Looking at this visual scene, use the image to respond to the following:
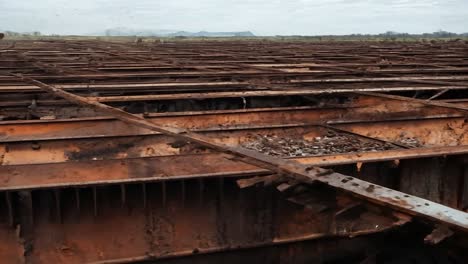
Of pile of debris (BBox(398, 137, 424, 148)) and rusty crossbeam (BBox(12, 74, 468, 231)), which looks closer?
rusty crossbeam (BBox(12, 74, 468, 231))

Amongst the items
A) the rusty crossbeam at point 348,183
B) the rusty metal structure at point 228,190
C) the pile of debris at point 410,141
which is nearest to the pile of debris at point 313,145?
the rusty metal structure at point 228,190

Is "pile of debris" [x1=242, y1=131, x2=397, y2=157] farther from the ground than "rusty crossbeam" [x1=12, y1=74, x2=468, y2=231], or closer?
closer

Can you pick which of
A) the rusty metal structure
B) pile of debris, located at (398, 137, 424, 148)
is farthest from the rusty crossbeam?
pile of debris, located at (398, 137, 424, 148)

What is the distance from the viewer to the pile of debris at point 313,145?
4543 mm

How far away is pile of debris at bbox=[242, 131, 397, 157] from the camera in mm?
4543

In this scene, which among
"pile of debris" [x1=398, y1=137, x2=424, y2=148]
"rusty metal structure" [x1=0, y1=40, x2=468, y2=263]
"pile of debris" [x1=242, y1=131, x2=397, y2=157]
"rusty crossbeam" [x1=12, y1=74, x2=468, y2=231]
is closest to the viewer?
"rusty crossbeam" [x1=12, y1=74, x2=468, y2=231]

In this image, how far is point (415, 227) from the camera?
8.51 ft

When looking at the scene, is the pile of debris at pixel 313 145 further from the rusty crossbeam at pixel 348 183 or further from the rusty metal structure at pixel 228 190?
the rusty crossbeam at pixel 348 183

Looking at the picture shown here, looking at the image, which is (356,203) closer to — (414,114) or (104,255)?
(104,255)

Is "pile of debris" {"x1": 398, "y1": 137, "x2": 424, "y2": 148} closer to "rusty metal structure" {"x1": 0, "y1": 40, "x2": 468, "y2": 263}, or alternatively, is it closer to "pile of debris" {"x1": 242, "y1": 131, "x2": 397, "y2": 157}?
"rusty metal structure" {"x1": 0, "y1": 40, "x2": 468, "y2": 263}

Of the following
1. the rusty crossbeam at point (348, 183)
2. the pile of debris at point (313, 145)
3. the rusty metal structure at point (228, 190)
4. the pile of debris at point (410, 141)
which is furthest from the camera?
the pile of debris at point (410, 141)

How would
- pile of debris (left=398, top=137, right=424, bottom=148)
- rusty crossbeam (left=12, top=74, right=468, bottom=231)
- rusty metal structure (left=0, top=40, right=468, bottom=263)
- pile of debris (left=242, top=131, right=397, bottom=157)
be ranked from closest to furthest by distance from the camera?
rusty crossbeam (left=12, top=74, right=468, bottom=231), rusty metal structure (left=0, top=40, right=468, bottom=263), pile of debris (left=242, top=131, right=397, bottom=157), pile of debris (left=398, top=137, right=424, bottom=148)

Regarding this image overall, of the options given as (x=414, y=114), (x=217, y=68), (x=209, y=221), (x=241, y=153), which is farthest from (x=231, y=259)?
(x=217, y=68)

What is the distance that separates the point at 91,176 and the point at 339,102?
4.04m
